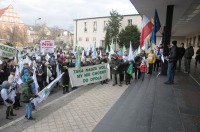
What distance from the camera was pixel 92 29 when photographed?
51.1 m

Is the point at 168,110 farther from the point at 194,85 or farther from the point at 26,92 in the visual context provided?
the point at 26,92

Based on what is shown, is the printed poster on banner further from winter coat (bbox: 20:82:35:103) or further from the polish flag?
winter coat (bbox: 20:82:35:103)

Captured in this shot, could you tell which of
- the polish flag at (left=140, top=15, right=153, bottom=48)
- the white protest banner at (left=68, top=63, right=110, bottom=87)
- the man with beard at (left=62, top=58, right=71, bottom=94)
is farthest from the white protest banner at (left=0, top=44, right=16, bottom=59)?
the polish flag at (left=140, top=15, right=153, bottom=48)

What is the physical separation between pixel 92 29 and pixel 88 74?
138 feet

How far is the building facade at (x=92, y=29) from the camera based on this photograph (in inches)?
1925

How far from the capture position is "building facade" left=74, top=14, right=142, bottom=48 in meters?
48.9

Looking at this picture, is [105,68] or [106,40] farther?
[106,40]

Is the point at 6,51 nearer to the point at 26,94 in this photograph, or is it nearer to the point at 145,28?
the point at 26,94

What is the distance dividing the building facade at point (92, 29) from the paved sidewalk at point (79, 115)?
40412mm

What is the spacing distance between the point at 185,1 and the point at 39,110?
7953 millimetres

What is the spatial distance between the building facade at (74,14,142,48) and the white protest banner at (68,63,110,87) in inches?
1468

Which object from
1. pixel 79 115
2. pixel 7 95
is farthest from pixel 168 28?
pixel 7 95

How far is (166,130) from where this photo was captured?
388 centimetres

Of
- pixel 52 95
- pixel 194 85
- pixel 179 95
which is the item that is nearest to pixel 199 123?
pixel 179 95
